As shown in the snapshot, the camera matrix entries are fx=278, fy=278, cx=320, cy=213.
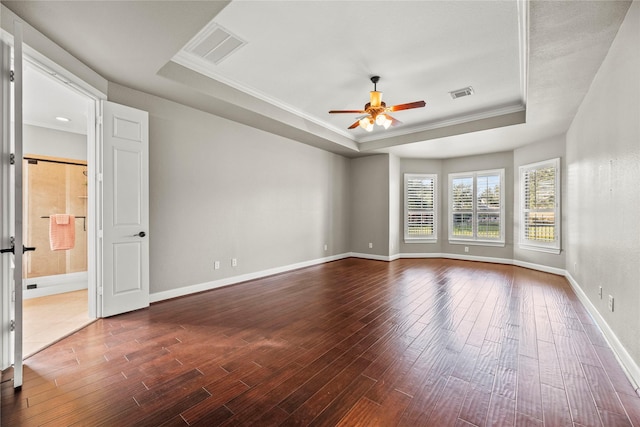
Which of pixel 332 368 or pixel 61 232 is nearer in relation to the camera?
pixel 332 368

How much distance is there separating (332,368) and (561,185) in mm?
5833

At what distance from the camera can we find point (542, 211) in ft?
18.9

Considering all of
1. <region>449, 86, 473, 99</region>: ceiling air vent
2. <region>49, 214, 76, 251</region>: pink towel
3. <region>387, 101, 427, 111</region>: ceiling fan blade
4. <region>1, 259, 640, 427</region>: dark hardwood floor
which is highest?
<region>449, 86, 473, 99</region>: ceiling air vent

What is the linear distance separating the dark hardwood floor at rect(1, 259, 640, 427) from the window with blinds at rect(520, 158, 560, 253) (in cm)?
251

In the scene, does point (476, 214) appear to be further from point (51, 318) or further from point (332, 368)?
point (51, 318)

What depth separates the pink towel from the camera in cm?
441

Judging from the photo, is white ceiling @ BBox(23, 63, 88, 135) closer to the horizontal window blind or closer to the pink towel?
the pink towel

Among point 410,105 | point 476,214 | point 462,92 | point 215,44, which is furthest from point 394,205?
point 215,44

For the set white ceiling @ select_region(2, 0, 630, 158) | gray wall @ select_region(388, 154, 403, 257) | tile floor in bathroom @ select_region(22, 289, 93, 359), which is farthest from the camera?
gray wall @ select_region(388, 154, 403, 257)

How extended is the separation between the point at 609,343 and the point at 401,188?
533 centimetres

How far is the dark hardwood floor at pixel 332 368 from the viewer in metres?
1.66

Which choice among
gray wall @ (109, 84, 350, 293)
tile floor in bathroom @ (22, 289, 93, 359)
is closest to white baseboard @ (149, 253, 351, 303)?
gray wall @ (109, 84, 350, 293)

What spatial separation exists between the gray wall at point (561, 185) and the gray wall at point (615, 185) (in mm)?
1752

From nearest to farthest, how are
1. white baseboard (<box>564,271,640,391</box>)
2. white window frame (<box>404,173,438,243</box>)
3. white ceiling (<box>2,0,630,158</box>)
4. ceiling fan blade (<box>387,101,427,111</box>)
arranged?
white baseboard (<box>564,271,640,391</box>)
white ceiling (<box>2,0,630,158</box>)
ceiling fan blade (<box>387,101,427,111</box>)
white window frame (<box>404,173,438,243</box>)
